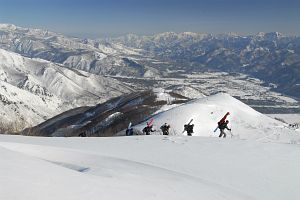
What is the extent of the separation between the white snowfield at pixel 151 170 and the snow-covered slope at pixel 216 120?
1661 centimetres

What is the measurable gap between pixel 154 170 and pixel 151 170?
0.13 m

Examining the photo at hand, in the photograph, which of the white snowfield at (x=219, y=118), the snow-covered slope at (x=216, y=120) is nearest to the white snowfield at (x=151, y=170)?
the white snowfield at (x=219, y=118)

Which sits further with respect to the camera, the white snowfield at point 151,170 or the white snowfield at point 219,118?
the white snowfield at point 219,118

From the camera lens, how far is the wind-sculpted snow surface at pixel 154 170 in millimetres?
9750

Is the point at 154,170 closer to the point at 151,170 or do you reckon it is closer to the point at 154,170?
the point at 154,170

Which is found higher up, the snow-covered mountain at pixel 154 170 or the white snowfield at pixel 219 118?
the white snowfield at pixel 219 118

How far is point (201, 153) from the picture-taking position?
19.6 meters

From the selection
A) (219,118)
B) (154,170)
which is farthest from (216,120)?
(154,170)

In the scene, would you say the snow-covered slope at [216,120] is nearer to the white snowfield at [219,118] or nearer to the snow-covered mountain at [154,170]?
the white snowfield at [219,118]

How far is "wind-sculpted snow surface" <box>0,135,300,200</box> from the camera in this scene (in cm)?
975

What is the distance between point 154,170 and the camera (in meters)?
14.2

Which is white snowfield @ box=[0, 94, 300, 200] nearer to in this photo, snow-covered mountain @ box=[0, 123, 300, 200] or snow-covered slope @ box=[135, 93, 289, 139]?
snow-covered mountain @ box=[0, 123, 300, 200]

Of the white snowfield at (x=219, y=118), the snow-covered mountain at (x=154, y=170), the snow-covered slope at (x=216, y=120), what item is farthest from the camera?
the snow-covered slope at (x=216, y=120)

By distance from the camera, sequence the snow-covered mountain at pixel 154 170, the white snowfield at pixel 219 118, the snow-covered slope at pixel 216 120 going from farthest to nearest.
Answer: the snow-covered slope at pixel 216 120
the white snowfield at pixel 219 118
the snow-covered mountain at pixel 154 170
